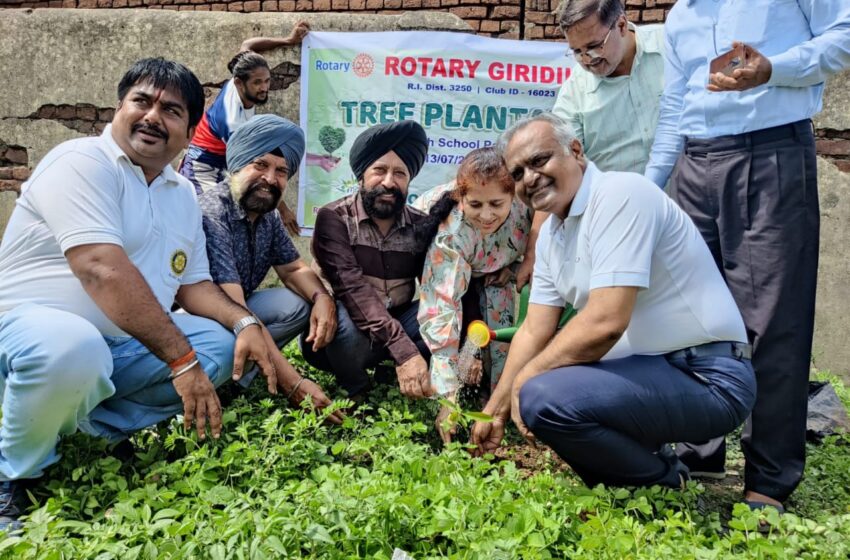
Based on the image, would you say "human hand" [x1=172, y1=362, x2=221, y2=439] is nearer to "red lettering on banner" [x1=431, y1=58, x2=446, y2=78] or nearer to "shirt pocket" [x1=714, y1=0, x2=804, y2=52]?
"shirt pocket" [x1=714, y1=0, x2=804, y2=52]

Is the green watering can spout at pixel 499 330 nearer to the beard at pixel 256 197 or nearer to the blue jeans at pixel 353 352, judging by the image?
the blue jeans at pixel 353 352

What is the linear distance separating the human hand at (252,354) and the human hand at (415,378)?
568mm

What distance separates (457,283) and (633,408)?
1194 mm

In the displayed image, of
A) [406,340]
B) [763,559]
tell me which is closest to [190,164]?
[406,340]

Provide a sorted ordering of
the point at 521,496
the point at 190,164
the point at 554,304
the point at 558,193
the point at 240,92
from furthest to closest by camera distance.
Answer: the point at 240,92, the point at 190,164, the point at 554,304, the point at 558,193, the point at 521,496

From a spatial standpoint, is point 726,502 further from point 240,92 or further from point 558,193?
point 240,92

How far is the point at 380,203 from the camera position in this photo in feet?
12.0

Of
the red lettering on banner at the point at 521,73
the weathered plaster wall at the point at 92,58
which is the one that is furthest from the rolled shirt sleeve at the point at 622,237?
the weathered plaster wall at the point at 92,58

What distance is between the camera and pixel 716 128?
117 inches

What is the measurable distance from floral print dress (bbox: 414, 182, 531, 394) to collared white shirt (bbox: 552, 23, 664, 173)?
1.56 feet

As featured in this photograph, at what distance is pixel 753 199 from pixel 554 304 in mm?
841

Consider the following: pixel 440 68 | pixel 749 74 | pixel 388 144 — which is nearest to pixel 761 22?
pixel 749 74

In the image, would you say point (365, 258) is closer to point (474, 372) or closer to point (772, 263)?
point (474, 372)

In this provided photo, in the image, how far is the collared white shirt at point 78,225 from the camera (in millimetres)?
2652
